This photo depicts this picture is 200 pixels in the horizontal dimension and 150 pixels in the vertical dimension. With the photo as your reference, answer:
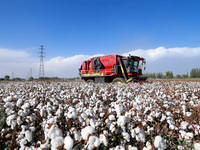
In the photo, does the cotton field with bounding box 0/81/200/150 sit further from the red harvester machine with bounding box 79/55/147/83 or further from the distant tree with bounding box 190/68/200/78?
the distant tree with bounding box 190/68/200/78

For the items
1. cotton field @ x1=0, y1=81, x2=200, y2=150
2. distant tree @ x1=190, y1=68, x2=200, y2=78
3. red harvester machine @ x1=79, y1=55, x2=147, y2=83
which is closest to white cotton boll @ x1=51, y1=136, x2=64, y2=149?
cotton field @ x1=0, y1=81, x2=200, y2=150

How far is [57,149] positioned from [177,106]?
411 cm

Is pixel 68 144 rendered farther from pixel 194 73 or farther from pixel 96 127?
pixel 194 73

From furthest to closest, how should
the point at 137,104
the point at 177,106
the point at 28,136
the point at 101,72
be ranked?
the point at 101,72, the point at 177,106, the point at 137,104, the point at 28,136

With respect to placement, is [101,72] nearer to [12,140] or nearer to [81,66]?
[81,66]

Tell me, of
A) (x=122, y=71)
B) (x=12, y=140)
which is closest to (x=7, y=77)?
(x=122, y=71)

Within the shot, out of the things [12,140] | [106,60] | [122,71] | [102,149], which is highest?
[106,60]

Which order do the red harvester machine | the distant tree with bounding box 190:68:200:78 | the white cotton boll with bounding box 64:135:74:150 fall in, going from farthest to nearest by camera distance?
the distant tree with bounding box 190:68:200:78
the red harvester machine
the white cotton boll with bounding box 64:135:74:150

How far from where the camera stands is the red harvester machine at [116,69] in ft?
47.4

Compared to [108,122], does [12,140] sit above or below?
below

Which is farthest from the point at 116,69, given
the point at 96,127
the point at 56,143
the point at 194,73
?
the point at 194,73

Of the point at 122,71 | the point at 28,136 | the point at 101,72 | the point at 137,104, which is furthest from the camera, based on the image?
the point at 101,72

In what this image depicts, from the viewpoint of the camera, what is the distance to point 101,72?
55.3 feet

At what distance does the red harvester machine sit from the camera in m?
14.4
